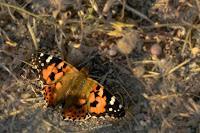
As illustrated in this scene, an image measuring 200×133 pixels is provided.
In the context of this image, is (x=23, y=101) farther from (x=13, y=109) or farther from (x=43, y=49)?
(x=43, y=49)

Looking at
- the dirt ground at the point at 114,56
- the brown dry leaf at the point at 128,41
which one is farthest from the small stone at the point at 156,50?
the brown dry leaf at the point at 128,41

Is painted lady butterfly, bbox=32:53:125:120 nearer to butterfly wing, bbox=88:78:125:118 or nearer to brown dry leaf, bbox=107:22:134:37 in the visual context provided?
butterfly wing, bbox=88:78:125:118

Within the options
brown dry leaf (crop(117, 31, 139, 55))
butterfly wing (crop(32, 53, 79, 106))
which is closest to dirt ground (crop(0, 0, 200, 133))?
brown dry leaf (crop(117, 31, 139, 55))

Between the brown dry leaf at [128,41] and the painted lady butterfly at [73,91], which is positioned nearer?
the painted lady butterfly at [73,91]

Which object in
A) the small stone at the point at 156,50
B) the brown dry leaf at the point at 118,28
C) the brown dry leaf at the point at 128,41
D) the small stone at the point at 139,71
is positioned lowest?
the small stone at the point at 139,71

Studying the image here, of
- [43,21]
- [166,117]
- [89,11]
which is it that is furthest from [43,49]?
[166,117]

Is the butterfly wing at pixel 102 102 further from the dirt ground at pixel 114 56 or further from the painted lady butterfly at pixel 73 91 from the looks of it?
the dirt ground at pixel 114 56

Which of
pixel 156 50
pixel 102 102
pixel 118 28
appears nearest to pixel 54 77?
pixel 102 102

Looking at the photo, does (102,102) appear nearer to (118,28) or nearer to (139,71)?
(139,71)
